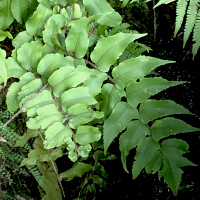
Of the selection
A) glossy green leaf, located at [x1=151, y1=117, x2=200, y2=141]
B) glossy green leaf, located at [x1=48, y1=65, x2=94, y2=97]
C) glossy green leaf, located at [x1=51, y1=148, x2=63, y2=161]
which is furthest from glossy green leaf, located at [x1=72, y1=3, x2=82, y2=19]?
glossy green leaf, located at [x1=51, y1=148, x2=63, y2=161]

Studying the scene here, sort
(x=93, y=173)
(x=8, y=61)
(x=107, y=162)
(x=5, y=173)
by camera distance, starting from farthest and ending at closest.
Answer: (x=107, y=162) < (x=93, y=173) < (x=5, y=173) < (x=8, y=61)

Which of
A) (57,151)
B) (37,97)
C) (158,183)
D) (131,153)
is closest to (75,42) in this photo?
(37,97)

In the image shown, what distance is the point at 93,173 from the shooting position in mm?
1676

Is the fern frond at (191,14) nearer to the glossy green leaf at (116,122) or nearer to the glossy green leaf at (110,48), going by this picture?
the glossy green leaf at (110,48)

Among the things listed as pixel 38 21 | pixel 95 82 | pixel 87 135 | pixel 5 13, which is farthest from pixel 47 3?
pixel 87 135

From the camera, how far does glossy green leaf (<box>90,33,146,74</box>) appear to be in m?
0.87

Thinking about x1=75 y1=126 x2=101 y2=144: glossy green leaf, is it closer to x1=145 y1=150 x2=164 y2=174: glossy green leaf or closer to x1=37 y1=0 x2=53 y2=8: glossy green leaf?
x1=145 y1=150 x2=164 y2=174: glossy green leaf

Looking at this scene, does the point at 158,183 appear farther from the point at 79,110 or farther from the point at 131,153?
the point at 79,110

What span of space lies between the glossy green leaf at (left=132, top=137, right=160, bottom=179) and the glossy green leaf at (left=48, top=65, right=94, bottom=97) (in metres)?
0.41

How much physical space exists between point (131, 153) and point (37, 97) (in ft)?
3.52

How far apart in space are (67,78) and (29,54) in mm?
234

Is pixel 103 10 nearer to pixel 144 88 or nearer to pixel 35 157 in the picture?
pixel 144 88

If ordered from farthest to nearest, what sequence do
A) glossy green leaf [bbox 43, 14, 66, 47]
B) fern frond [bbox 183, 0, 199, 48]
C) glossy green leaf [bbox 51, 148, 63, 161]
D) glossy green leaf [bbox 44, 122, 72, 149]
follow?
glossy green leaf [bbox 51, 148, 63, 161] → fern frond [bbox 183, 0, 199, 48] → glossy green leaf [bbox 43, 14, 66, 47] → glossy green leaf [bbox 44, 122, 72, 149]

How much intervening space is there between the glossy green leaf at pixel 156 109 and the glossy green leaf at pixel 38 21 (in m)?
0.62
